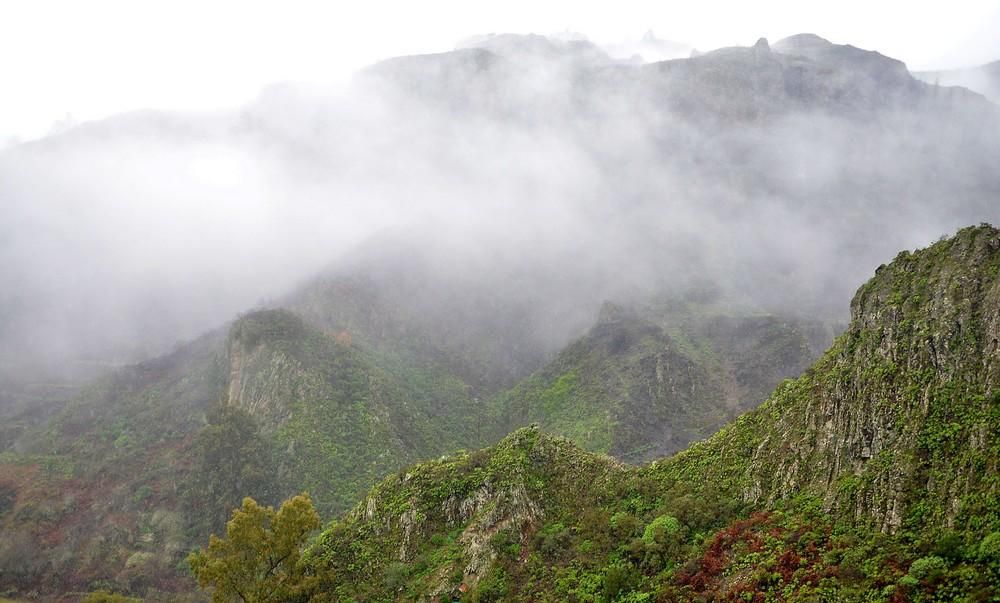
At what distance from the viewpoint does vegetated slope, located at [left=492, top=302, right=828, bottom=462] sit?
4299 inches

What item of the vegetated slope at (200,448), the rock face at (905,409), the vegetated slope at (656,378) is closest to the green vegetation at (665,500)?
the rock face at (905,409)

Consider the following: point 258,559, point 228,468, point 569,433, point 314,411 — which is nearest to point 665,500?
point 258,559

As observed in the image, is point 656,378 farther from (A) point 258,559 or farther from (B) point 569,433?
(A) point 258,559

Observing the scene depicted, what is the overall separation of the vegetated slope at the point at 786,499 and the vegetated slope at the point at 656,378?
63.1 meters

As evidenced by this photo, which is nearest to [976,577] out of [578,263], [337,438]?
[337,438]

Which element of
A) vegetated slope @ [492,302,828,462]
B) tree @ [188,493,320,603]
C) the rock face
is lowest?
vegetated slope @ [492,302,828,462]

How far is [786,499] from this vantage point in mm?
28016

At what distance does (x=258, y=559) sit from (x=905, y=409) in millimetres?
34776

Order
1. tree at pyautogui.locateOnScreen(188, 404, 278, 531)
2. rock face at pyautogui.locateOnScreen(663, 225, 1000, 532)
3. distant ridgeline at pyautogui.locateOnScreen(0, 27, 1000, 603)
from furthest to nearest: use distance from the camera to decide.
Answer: tree at pyautogui.locateOnScreen(188, 404, 278, 531) → distant ridgeline at pyautogui.locateOnScreen(0, 27, 1000, 603) → rock face at pyautogui.locateOnScreen(663, 225, 1000, 532)

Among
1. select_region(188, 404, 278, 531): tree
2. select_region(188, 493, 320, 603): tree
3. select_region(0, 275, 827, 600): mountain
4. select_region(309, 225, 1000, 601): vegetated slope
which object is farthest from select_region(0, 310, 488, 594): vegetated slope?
select_region(309, 225, 1000, 601): vegetated slope

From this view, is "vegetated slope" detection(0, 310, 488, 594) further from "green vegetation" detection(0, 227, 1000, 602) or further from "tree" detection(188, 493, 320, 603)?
"tree" detection(188, 493, 320, 603)

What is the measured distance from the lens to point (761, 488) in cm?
3002

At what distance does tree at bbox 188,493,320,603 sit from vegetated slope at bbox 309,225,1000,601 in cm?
213

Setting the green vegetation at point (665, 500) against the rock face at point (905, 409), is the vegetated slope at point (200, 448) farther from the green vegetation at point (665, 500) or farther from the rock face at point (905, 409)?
the rock face at point (905, 409)
